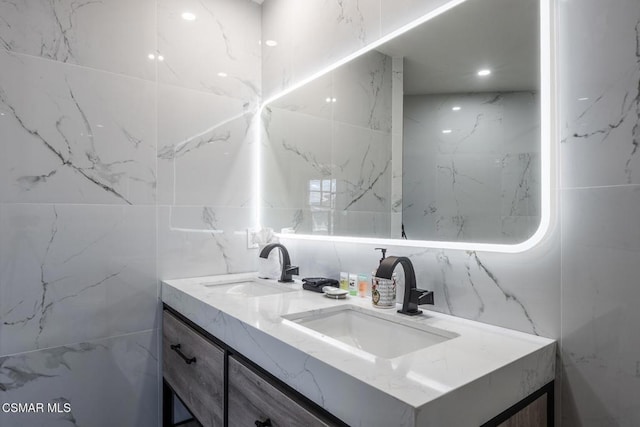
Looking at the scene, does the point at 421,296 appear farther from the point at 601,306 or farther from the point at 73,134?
the point at 73,134

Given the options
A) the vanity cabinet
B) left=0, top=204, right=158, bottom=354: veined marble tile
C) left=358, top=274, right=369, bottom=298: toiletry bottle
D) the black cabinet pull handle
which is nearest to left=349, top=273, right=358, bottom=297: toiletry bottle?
left=358, top=274, right=369, bottom=298: toiletry bottle

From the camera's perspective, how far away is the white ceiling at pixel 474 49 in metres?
1.01

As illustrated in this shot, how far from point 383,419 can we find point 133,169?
1509mm

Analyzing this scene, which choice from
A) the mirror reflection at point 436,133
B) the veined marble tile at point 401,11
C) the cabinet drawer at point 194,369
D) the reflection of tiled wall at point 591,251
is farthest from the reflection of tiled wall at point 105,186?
the reflection of tiled wall at point 591,251

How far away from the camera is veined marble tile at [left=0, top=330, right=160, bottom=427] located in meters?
1.43

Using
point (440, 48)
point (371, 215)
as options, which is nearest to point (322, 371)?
point (371, 215)

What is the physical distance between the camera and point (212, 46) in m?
1.92

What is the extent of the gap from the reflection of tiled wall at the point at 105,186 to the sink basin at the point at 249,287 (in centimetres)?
17

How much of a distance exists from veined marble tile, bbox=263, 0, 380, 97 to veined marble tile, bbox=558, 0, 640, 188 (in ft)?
2.32

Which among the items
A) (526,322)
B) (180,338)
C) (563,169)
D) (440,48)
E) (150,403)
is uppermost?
(440,48)

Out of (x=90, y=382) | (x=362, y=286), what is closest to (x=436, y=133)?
(x=362, y=286)

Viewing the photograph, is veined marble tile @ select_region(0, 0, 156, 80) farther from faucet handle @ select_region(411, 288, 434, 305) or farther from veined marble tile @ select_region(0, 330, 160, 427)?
faucet handle @ select_region(411, 288, 434, 305)

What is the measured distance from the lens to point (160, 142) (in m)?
1.75

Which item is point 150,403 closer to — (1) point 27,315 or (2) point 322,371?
(1) point 27,315
